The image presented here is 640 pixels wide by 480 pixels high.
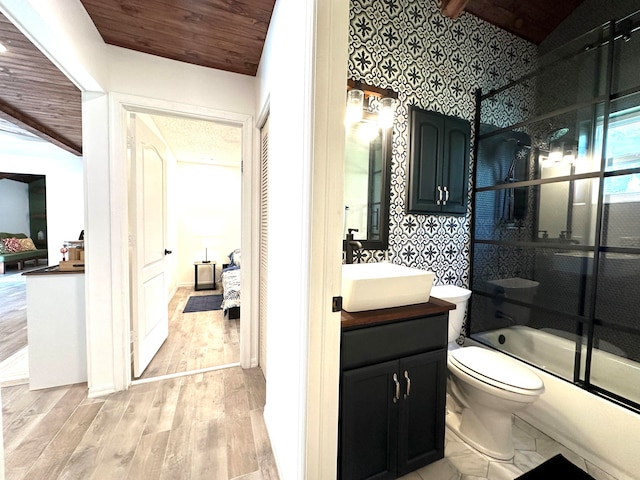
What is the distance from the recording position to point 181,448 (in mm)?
1394

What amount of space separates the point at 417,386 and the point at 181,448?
1314mm

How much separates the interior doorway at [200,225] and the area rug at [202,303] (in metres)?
0.04

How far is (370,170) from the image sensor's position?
1847mm

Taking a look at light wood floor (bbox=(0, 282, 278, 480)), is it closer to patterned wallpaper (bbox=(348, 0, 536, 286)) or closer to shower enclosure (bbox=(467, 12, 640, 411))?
patterned wallpaper (bbox=(348, 0, 536, 286))

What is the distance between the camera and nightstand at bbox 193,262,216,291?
462cm

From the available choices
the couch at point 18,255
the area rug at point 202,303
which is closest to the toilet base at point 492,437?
the area rug at point 202,303

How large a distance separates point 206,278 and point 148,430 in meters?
3.51

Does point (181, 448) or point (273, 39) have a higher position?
point (273, 39)

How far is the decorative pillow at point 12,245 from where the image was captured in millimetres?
5467

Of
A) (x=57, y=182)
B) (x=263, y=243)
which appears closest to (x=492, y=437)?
(x=263, y=243)

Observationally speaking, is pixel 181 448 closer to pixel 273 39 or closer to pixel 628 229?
pixel 273 39

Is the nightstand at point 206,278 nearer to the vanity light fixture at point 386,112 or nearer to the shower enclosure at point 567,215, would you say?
the vanity light fixture at point 386,112

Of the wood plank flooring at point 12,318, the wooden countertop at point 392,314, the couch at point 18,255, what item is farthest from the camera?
the couch at point 18,255

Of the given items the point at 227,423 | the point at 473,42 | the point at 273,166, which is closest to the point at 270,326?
the point at 227,423
